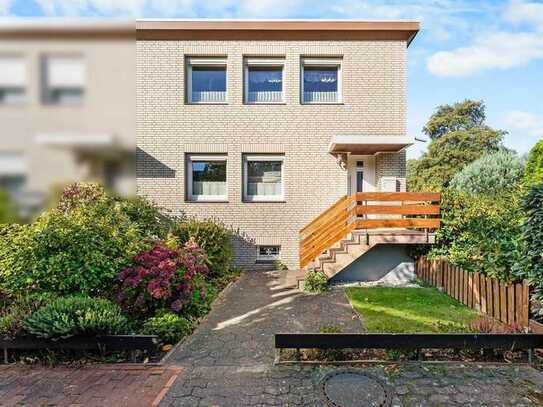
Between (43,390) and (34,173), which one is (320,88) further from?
(43,390)

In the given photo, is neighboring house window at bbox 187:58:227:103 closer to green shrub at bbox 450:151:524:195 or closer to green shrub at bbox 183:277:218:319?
green shrub at bbox 183:277:218:319

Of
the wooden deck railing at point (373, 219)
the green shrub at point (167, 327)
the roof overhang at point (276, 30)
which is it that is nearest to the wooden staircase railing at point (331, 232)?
the wooden deck railing at point (373, 219)

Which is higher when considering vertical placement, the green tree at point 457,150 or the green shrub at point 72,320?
the green tree at point 457,150

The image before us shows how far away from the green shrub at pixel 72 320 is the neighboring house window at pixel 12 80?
4844 mm

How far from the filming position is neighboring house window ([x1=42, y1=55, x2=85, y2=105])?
620cm

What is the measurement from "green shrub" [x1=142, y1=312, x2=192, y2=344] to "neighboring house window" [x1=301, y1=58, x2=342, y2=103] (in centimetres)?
837

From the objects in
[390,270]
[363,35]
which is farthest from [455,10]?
[390,270]

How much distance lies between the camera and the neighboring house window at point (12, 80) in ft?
22.4

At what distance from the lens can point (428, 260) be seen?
8547 millimetres

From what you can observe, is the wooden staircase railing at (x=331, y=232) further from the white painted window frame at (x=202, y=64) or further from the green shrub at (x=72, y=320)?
the white painted window frame at (x=202, y=64)

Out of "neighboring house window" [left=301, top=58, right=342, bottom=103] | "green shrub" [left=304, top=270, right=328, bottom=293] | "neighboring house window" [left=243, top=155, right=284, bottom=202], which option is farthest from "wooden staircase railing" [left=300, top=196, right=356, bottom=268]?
"neighboring house window" [left=301, top=58, right=342, bottom=103]

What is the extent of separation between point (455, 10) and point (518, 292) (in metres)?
6.93

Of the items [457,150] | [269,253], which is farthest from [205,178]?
[457,150]

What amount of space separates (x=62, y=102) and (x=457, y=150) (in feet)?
113
